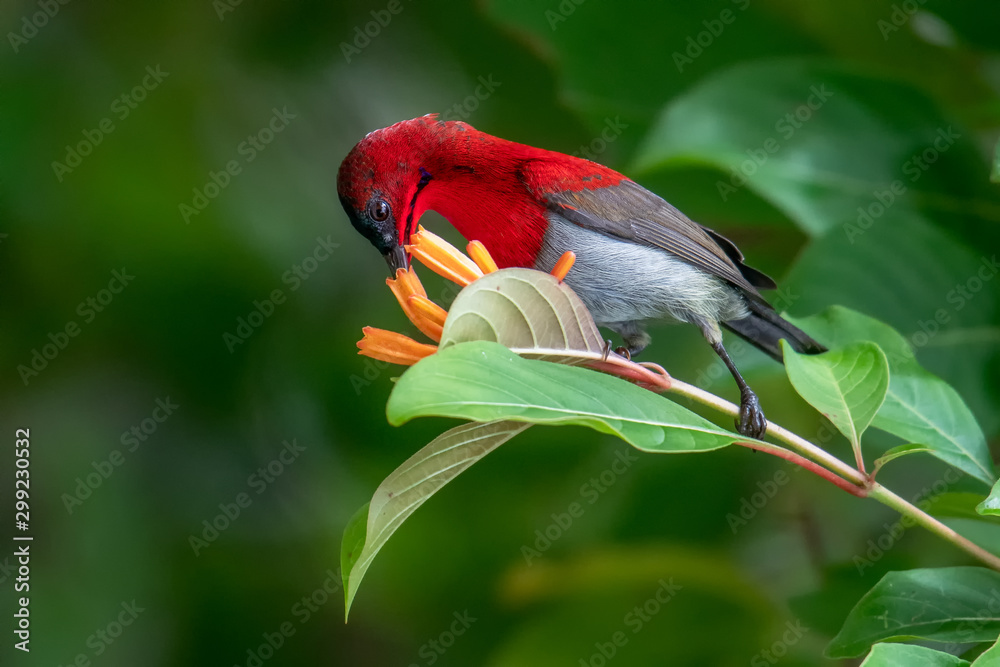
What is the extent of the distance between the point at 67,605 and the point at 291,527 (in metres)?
0.74

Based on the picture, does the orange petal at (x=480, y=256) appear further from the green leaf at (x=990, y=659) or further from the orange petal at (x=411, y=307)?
the green leaf at (x=990, y=659)

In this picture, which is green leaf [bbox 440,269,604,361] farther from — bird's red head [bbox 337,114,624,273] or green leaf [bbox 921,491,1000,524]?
green leaf [bbox 921,491,1000,524]

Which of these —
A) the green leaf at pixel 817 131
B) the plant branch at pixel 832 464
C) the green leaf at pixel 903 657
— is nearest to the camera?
the green leaf at pixel 903 657

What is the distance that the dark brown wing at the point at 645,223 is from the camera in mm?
1629

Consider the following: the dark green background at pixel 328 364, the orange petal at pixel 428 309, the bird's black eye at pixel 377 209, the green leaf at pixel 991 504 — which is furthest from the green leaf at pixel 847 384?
→ the dark green background at pixel 328 364

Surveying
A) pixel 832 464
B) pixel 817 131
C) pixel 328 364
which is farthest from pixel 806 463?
pixel 328 364

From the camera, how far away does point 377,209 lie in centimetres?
148

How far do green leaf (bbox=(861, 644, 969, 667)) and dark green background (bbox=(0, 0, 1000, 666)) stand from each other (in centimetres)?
154

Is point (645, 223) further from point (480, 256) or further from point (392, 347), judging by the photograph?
point (392, 347)

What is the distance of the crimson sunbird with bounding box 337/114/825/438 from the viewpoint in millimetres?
1511

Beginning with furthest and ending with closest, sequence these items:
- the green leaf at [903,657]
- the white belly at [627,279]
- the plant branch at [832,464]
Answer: the white belly at [627,279]
the plant branch at [832,464]
the green leaf at [903,657]

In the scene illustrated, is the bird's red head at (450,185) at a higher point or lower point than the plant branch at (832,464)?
lower

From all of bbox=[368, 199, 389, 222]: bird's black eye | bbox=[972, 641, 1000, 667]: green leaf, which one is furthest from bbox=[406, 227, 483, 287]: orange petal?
bbox=[972, 641, 1000, 667]: green leaf

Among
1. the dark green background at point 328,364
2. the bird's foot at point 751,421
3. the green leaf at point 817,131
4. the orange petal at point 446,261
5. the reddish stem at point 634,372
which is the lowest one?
the dark green background at point 328,364
